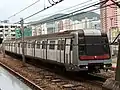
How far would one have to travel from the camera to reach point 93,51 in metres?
16.4

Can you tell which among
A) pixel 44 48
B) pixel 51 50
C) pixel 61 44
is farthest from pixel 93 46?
pixel 44 48

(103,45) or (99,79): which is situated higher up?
(103,45)

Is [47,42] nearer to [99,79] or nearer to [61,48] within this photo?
[61,48]

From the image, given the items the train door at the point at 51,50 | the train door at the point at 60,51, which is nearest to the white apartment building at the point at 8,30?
the train door at the point at 51,50

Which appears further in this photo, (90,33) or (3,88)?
(90,33)

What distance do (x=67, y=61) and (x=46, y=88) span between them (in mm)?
2989

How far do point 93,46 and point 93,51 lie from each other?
0.28 m

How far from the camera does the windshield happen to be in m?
16.3

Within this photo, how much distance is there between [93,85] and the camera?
14.8m

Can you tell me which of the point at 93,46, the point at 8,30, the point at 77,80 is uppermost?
the point at 8,30

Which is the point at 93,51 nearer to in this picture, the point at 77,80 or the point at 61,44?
the point at 77,80

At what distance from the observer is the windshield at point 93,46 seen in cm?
1631

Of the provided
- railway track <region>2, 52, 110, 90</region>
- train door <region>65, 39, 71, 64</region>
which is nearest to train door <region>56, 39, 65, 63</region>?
train door <region>65, 39, 71, 64</region>

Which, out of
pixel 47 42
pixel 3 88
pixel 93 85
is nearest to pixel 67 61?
pixel 93 85
